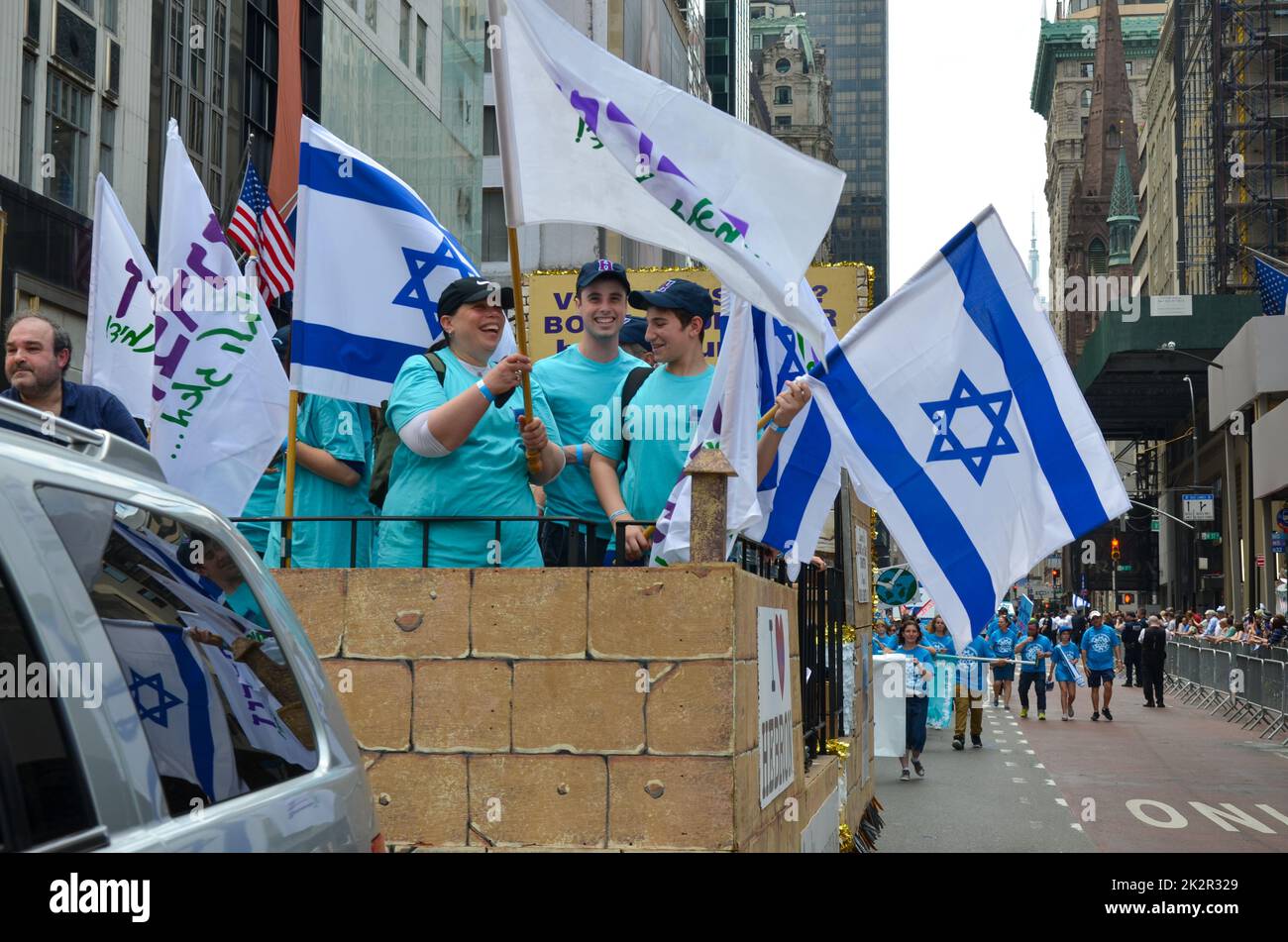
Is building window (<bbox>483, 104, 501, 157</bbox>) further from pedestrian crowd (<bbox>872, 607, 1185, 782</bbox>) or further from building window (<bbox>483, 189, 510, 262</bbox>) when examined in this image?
pedestrian crowd (<bbox>872, 607, 1185, 782</bbox>)

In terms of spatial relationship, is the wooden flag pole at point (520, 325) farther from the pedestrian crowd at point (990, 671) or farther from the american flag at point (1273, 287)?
the american flag at point (1273, 287)

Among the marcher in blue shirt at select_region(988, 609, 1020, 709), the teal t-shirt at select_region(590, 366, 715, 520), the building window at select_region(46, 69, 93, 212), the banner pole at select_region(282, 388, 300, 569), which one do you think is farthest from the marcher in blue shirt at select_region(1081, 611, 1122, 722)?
the banner pole at select_region(282, 388, 300, 569)

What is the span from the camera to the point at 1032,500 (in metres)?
7.26

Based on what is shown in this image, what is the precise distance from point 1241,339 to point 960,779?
37637mm

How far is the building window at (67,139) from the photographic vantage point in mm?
26250

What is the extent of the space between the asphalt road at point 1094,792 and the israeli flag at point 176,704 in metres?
8.99

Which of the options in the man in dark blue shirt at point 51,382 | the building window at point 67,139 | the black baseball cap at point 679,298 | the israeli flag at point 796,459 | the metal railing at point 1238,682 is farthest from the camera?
the building window at point 67,139

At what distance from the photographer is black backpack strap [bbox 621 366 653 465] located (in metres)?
6.36

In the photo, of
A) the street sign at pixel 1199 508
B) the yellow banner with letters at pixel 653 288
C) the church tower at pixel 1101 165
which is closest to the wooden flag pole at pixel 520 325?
the yellow banner with letters at pixel 653 288

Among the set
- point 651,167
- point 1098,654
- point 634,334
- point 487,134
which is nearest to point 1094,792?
point 634,334

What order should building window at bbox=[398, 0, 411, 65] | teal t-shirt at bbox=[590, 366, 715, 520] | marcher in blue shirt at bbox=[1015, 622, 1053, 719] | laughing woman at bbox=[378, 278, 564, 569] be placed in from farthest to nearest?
building window at bbox=[398, 0, 411, 65]
marcher in blue shirt at bbox=[1015, 622, 1053, 719]
teal t-shirt at bbox=[590, 366, 715, 520]
laughing woman at bbox=[378, 278, 564, 569]

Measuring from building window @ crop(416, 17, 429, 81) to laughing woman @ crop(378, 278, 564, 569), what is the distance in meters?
41.1

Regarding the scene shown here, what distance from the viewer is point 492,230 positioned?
5472 centimetres
